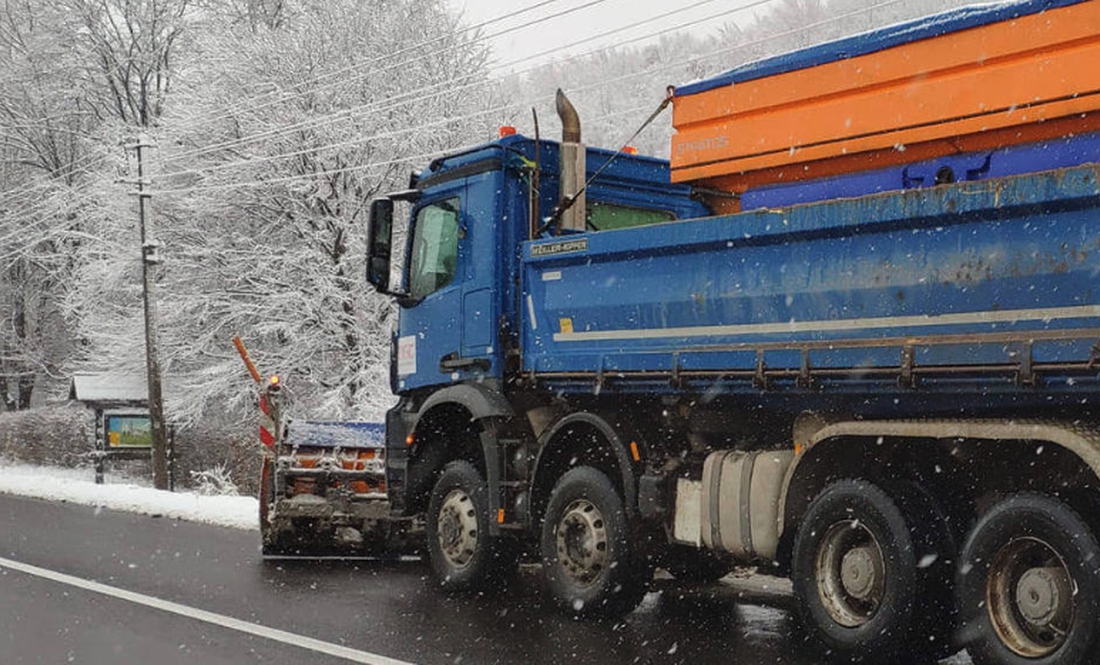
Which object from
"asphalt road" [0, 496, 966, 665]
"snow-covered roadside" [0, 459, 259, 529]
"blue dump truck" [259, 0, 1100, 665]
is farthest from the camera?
"snow-covered roadside" [0, 459, 259, 529]

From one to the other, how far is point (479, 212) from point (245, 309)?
53.7 ft

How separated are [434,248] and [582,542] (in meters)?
2.54

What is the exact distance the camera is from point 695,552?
24.9 feet

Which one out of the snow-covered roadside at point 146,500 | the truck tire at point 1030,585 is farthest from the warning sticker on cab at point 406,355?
the truck tire at point 1030,585

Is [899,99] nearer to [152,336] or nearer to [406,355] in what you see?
[406,355]

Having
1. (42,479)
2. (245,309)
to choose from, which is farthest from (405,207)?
(42,479)

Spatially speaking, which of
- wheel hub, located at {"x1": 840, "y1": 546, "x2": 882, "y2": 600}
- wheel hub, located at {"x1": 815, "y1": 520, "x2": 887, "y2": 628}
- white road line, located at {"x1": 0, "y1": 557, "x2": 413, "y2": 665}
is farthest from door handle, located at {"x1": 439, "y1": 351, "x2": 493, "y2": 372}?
wheel hub, located at {"x1": 840, "y1": 546, "x2": 882, "y2": 600}

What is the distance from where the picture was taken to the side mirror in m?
8.85

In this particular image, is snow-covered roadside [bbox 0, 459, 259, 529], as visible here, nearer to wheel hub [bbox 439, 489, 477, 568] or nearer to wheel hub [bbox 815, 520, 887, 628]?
wheel hub [bbox 439, 489, 477, 568]

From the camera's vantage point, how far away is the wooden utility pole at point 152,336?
2203 centimetres

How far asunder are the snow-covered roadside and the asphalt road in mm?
3087

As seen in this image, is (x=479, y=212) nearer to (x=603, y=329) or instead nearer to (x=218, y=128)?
(x=603, y=329)

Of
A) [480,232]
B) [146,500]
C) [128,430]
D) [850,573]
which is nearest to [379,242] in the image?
[480,232]

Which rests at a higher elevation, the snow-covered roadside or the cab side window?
the cab side window
